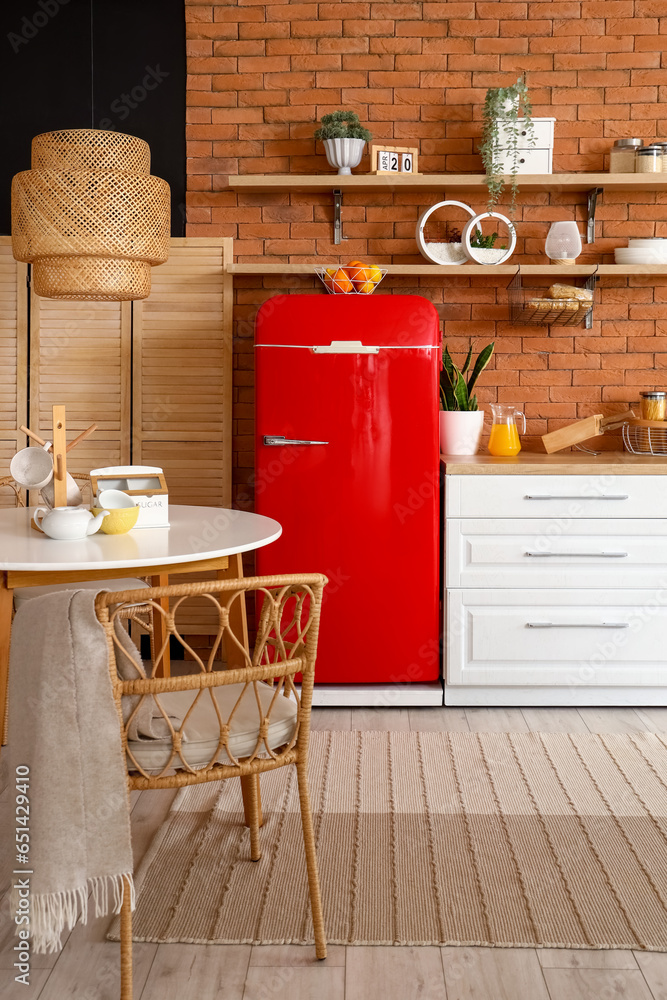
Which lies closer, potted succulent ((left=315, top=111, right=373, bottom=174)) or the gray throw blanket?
the gray throw blanket

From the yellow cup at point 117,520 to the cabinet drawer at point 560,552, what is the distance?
1310 millimetres

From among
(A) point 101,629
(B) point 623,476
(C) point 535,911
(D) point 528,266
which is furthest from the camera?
(D) point 528,266

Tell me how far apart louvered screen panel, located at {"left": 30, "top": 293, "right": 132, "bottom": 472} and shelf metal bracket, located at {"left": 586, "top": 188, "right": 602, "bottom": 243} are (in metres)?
1.99

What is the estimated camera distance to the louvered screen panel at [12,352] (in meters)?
3.77

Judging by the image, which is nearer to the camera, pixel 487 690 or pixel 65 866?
pixel 65 866

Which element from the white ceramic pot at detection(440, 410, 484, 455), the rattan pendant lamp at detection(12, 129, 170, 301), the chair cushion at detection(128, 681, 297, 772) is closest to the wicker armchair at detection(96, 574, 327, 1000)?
the chair cushion at detection(128, 681, 297, 772)

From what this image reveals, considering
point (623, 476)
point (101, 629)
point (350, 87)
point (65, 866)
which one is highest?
point (350, 87)

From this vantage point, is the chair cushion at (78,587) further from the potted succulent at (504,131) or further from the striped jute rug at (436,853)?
the potted succulent at (504,131)

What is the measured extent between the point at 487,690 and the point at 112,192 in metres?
2.16

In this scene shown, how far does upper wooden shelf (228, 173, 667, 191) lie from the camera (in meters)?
3.57

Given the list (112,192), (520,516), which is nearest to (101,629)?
(112,192)

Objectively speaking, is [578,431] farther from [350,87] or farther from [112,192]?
[112,192]

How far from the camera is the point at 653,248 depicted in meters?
3.60

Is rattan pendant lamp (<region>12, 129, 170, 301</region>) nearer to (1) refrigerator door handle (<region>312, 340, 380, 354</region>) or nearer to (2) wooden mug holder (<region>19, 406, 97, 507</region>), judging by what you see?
(2) wooden mug holder (<region>19, 406, 97, 507</region>)
